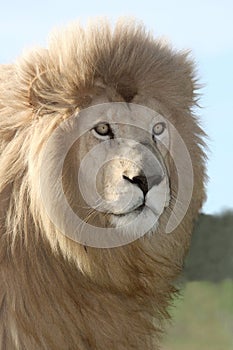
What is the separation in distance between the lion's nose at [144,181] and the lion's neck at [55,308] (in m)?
0.62

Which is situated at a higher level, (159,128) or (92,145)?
(159,128)

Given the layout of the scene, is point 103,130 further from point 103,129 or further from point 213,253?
point 213,253

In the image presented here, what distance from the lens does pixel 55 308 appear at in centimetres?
556

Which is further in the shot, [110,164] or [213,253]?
[213,253]

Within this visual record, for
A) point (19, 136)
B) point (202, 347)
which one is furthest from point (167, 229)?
point (202, 347)

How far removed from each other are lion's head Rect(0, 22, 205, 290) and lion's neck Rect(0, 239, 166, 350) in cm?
9

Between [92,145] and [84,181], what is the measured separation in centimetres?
17

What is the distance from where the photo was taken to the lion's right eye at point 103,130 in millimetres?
5367

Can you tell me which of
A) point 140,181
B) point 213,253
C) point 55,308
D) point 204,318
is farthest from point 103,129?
point 213,253

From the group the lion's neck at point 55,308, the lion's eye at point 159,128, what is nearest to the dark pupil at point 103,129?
the lion's eye at point 159,128

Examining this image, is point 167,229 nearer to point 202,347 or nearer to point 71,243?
point 71,243

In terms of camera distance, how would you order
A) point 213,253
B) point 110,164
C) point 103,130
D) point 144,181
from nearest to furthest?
point 144,181
point 110,164
point 103,130
point 213,253

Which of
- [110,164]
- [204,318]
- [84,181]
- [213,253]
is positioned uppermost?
[110,164]

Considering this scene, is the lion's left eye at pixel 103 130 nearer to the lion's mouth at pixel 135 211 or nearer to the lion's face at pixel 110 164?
the lion's face at pixel 110 164
